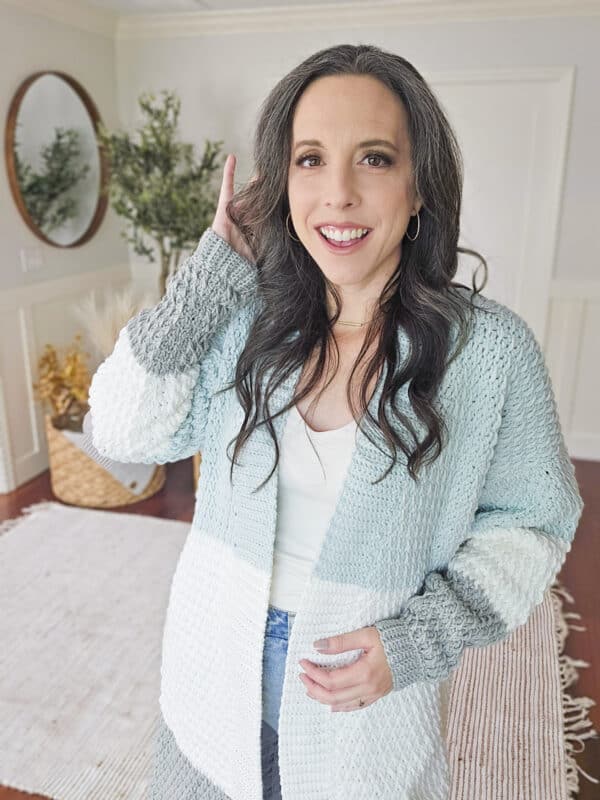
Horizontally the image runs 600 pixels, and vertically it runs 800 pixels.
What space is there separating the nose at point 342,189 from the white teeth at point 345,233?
3cm

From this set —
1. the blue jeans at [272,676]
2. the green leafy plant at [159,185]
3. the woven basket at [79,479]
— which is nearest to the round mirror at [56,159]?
the green leafy plant at [159,185]

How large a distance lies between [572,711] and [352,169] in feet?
5.53

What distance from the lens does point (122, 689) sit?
6.19 feet

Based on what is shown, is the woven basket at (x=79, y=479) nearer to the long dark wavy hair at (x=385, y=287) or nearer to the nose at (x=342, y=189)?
the long dark wavy hair at (x=385, y=287)

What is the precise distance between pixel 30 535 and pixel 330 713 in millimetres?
2164

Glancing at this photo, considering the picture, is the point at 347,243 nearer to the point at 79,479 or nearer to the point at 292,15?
the point at 79,479

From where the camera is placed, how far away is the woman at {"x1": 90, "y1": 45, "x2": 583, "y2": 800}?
2.65ft

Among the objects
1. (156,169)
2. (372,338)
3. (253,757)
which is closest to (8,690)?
(253,757)

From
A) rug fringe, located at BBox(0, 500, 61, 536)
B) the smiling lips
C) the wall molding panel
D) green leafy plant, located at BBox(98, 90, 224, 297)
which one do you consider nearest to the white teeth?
the smiling lips

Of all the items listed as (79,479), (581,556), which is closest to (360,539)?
(581,556)

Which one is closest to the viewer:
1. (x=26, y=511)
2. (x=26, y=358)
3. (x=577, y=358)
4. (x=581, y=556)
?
(x=581, y=556)

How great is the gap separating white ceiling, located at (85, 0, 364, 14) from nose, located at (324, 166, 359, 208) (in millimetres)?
2824

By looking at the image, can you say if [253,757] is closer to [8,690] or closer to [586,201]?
[8,690]

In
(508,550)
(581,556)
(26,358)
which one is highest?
(508,550)
